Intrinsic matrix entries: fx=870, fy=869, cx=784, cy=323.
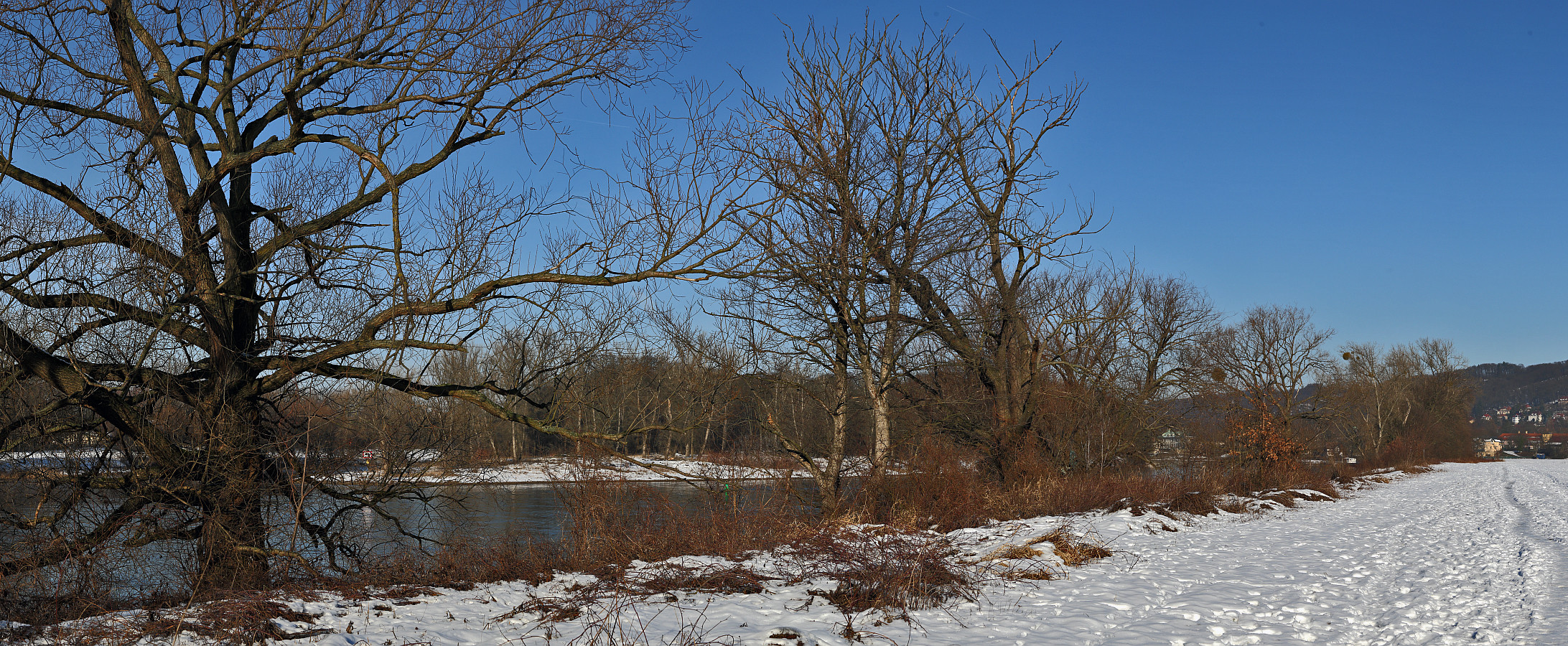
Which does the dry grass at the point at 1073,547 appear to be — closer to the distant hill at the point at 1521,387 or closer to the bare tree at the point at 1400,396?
the bare tree at the point at 1400,396

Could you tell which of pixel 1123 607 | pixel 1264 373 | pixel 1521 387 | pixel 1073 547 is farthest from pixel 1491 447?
pixel 1521 387

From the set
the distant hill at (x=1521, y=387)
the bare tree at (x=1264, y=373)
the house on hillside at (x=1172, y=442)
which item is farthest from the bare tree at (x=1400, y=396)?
the distant hill at (x=1521, y=387)

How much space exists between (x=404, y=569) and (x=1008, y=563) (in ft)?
20.1

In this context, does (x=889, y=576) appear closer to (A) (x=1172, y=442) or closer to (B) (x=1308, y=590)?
(B) (x=1308, y=590)

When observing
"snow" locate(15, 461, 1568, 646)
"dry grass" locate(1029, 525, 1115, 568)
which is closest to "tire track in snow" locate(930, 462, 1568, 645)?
"snow" locate(15, 461, 1568, 646)

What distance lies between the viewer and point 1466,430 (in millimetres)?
69875

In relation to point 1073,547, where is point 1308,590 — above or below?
below

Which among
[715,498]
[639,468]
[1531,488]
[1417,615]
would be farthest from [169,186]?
[1531,488]

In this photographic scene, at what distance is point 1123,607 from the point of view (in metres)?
7.33

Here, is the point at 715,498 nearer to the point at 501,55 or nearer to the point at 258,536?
the point at 258,536

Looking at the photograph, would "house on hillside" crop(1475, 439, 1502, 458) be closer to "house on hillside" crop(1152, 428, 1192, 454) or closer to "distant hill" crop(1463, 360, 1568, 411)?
"house on hillside" crop(1152, 428, 1192, 454)

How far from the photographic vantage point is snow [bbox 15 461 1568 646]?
20.1ft

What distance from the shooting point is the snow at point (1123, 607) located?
20.1 feet

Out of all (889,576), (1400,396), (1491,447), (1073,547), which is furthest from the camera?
(1491,447)
